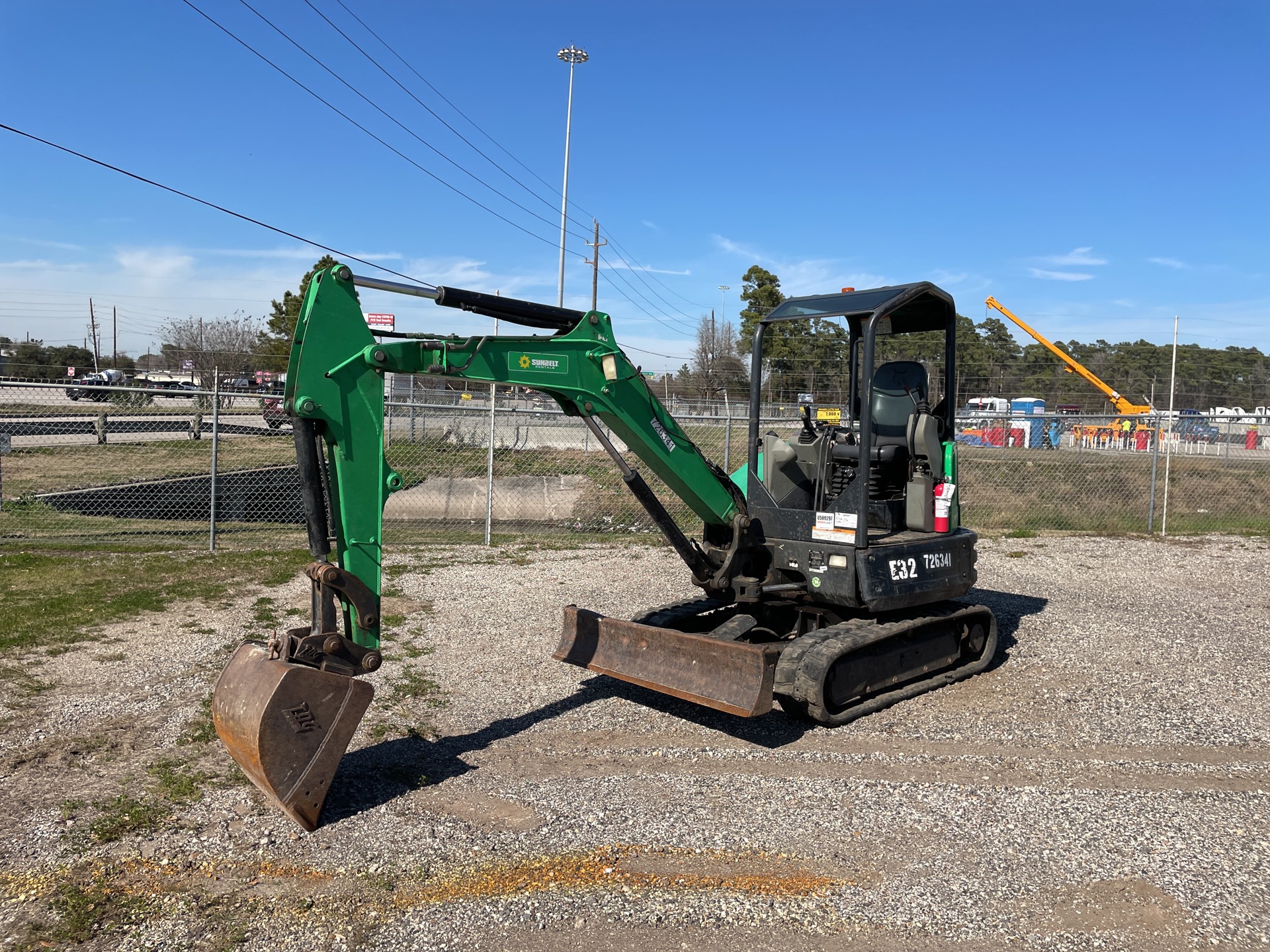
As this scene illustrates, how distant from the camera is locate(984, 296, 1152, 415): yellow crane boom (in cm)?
3441

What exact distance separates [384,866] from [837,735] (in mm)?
3029

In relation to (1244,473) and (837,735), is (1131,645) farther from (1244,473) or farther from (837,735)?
(1244,473)

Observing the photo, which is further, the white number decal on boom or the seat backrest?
the seat backrest

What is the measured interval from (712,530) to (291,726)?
3267 millimetres

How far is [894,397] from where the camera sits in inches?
275

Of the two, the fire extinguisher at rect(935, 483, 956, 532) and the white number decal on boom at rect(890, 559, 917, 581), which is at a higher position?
the fire extinguisher at rect(935, 483, 956, 532)

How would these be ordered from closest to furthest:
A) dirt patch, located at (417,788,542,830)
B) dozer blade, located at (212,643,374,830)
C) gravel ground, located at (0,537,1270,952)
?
gravel ground, located at (0,537,1270,952) → dozer blade, located at (212,643,374,830) → dirt patch, located at (417,788,542,830)

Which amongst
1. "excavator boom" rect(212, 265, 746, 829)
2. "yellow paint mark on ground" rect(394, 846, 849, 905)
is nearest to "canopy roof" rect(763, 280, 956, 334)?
"excavator boom" rect(212, 265, 746, 829)

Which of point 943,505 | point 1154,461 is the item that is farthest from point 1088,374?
point 943,505

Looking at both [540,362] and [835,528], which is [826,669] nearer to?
[835,528]

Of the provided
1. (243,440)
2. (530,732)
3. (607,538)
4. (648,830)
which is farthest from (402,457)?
(648,830)

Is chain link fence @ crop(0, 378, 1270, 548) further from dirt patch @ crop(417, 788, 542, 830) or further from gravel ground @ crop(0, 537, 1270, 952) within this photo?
dirt patch @ crop(417, 788, 542, 830)

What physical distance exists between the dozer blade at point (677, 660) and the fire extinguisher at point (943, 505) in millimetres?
2033

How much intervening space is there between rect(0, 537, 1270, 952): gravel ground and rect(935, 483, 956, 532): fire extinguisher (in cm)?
124
